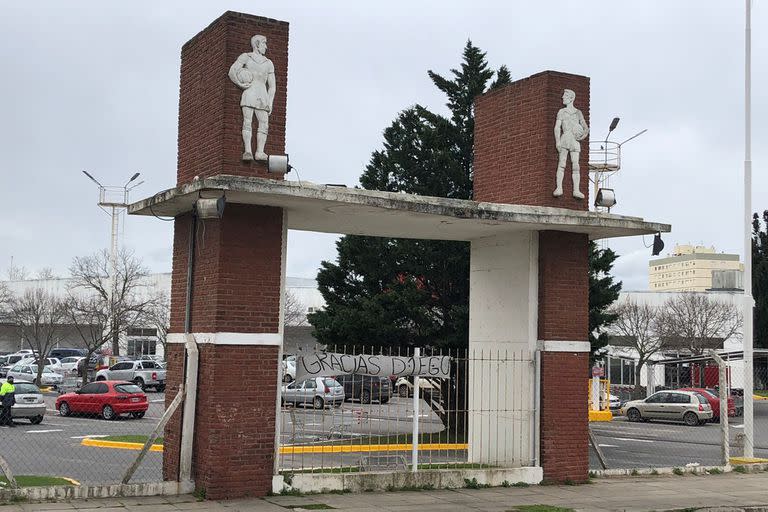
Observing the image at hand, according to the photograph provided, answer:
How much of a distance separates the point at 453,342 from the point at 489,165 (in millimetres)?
6514

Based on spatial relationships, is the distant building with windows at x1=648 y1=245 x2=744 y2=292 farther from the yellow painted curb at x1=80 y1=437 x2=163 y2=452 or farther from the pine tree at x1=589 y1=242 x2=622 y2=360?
the yellow painted curb at x1=80 y1=437 x2=163 y2=452

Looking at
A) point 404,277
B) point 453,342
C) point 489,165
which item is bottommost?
point 453,342

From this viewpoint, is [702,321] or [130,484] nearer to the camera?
[130,484]

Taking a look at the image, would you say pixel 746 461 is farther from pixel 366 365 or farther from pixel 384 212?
pixel 384 212

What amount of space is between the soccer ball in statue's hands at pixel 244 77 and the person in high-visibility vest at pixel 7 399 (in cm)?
1594

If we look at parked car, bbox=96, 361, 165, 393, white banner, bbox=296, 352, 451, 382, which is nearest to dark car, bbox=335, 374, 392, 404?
white banner, bbox=296, 352, 451, 382

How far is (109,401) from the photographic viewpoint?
30484 millimetres

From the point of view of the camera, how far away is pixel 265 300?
13062mm

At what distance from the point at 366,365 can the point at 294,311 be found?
5214 cm

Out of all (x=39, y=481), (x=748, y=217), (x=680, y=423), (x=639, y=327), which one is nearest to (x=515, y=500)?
(x=39, y=481)

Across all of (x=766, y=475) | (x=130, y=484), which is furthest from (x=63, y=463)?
(x=766, y=475)

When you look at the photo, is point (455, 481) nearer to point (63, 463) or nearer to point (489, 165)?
point (489, 165)

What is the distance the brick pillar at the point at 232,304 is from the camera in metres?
12.6

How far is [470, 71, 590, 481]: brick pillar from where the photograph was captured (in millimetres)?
15203
